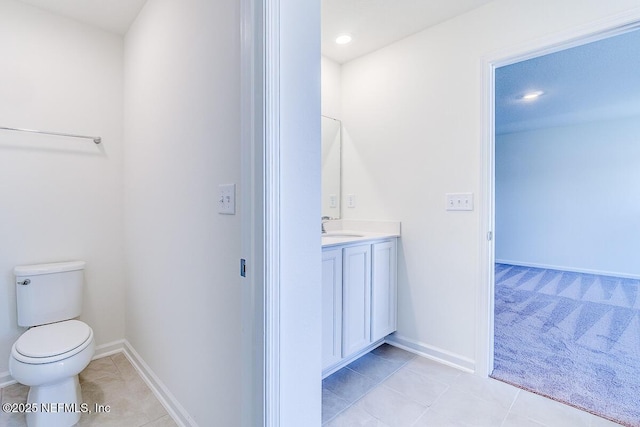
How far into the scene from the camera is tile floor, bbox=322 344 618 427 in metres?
1.50

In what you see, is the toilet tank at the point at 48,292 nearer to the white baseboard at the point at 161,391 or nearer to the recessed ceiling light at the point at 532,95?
the white baseboard at the point at 161,391

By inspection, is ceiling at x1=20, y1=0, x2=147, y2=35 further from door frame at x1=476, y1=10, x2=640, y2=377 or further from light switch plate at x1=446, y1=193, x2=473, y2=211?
light switch plate at x1=446, y1=193, x2=473, y2=211

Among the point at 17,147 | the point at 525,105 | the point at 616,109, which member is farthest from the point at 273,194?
the point at 616,109

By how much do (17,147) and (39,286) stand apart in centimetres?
88

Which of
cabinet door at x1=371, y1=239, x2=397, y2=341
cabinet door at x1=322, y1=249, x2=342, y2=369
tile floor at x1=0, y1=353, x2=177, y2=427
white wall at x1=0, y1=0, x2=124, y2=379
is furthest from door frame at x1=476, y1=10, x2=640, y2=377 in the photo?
white wall at x1=0, y1=0, x2=124, y2=379

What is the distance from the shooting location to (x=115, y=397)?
1.68 meters

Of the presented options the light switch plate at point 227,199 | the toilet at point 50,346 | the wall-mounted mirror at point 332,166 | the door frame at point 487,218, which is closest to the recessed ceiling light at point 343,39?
the wall-mounted mirror at point 332,166

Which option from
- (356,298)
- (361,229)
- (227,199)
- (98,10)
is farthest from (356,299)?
(98,10)

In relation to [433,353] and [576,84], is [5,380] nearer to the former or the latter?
[433,353]

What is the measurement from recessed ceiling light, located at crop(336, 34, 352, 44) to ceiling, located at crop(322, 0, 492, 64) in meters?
0.03

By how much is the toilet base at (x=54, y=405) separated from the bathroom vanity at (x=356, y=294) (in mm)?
1282

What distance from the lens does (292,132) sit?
0.89 m

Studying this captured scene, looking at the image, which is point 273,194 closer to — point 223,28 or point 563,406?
point 223,28

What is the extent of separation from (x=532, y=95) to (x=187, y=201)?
3.99m
